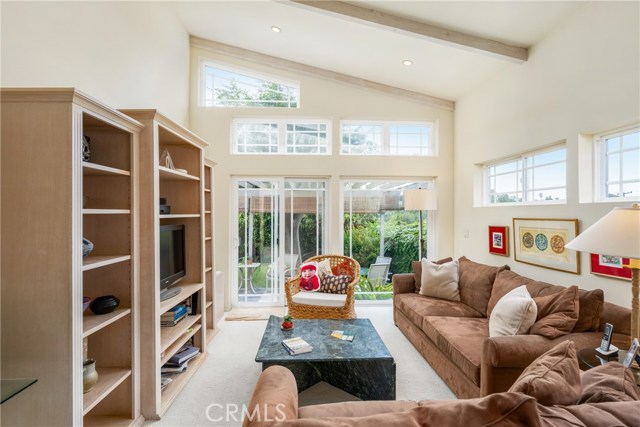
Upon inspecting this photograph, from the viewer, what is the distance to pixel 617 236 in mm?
1505

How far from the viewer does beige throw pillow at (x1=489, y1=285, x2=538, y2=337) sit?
1.99 metres

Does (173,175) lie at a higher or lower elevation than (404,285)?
higher

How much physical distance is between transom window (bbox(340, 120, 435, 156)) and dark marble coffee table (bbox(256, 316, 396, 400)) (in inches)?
109

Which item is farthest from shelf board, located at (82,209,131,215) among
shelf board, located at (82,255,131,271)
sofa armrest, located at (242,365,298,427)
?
sofa armrest, located at (242,365,298,427)

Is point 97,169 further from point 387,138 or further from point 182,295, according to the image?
point 387,138

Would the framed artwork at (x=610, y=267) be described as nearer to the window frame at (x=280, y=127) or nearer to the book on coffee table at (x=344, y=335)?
the book on coffee table at (x=344, y=335)

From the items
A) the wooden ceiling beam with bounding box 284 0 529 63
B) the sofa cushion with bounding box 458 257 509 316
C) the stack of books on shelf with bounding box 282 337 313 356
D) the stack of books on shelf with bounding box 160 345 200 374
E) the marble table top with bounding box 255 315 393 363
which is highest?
the wooden ceiling beam with bounding box 284 0 529 63

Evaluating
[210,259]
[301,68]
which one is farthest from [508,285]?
[301,68]

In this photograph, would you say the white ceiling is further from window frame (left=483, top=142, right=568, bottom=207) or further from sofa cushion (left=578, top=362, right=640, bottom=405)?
sofa cushion (left=578, top=362, right=640, bottom=405)

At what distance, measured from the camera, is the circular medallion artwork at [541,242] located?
2.73 m

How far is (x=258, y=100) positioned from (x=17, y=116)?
10.8 ft

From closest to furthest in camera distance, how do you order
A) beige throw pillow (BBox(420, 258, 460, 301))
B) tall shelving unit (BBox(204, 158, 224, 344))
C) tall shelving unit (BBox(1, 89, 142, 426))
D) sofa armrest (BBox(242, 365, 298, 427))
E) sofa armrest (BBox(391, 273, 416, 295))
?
sofa armrest (BBox(242, 365, 298, 427)) → tall shelving unit (BBox(1, 89, 142, 426)) → beige throw pillow (BBox(420, 258, 460, 301)) → tall shelving unit (BBox(204, 158, 224, 344)) → sofa armrest (BBox(391, 273, 416, 295))

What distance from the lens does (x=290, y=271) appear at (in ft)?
14.4

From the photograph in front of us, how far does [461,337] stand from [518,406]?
5.35 ft
